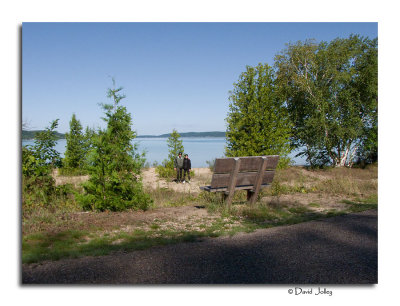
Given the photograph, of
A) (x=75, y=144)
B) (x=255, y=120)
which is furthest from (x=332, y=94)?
(x=75, y=144)

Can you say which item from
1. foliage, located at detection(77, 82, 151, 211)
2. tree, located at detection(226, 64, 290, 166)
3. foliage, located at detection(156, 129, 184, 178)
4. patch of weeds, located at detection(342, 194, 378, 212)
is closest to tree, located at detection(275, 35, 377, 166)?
tree, located at detection(226, 64, 290, 166)

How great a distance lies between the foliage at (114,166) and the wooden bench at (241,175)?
1543 mm

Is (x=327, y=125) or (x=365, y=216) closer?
(x=365, y=216)

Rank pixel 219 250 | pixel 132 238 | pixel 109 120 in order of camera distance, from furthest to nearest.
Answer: pixel 109 120
pixel 132 238
pixel 219 250

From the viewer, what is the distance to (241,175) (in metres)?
7.05

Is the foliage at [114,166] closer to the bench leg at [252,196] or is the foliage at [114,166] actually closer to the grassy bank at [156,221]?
the grassy bank at [156,221]

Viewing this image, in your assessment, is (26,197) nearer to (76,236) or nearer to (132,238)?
(76,236)

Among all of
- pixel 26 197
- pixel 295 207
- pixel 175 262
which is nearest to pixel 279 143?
pixel 295 207

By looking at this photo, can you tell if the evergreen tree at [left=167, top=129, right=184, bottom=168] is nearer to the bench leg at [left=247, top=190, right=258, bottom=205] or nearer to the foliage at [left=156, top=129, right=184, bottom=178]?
the foliage at [left=156, top=129, right=184, bottom=178]

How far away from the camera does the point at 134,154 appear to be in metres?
6.63

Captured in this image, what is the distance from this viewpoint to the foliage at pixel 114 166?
6.38 metres

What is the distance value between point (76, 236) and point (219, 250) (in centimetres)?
211

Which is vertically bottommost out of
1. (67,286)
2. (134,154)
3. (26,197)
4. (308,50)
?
(67,286)

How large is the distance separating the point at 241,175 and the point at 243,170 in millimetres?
119
